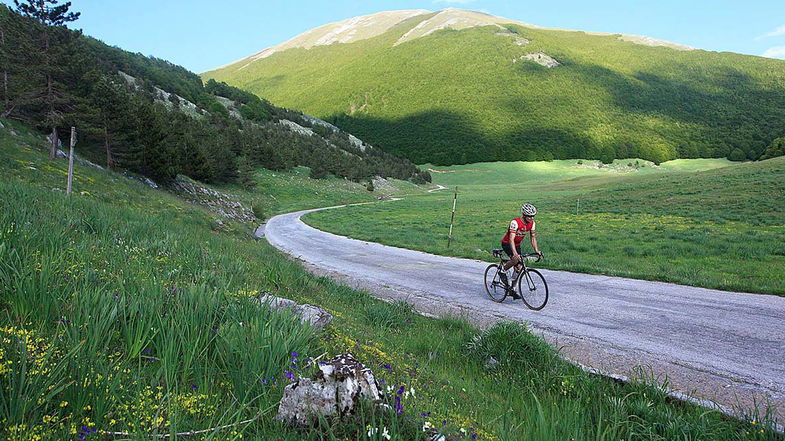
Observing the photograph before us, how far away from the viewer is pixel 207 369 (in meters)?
2.37

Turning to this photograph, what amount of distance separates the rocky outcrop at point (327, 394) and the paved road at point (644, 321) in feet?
12.7

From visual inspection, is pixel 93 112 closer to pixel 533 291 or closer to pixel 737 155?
pixel 533 291

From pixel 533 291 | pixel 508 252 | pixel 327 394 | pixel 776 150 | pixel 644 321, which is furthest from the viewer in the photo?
pixel 776 150

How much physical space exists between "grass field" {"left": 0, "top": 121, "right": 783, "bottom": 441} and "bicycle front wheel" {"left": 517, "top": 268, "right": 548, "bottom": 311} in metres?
3.44

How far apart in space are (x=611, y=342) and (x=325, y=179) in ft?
218

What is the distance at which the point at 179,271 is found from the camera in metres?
4.59

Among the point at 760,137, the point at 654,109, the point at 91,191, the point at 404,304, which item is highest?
the point at 654,109

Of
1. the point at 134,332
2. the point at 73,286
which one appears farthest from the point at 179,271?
the point at 134,332

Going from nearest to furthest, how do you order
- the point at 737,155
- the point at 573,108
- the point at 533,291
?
the point at 533,291, the point at 737,155, the point at 573,108

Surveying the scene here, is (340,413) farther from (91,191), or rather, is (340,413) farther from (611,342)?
(91,191)

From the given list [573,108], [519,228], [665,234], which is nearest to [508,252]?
[519,228]

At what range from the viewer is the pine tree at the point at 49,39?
21453 millimetres

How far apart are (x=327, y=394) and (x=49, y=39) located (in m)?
31.5

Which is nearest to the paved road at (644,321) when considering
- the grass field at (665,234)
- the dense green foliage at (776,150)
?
the grass field at (665,234)
